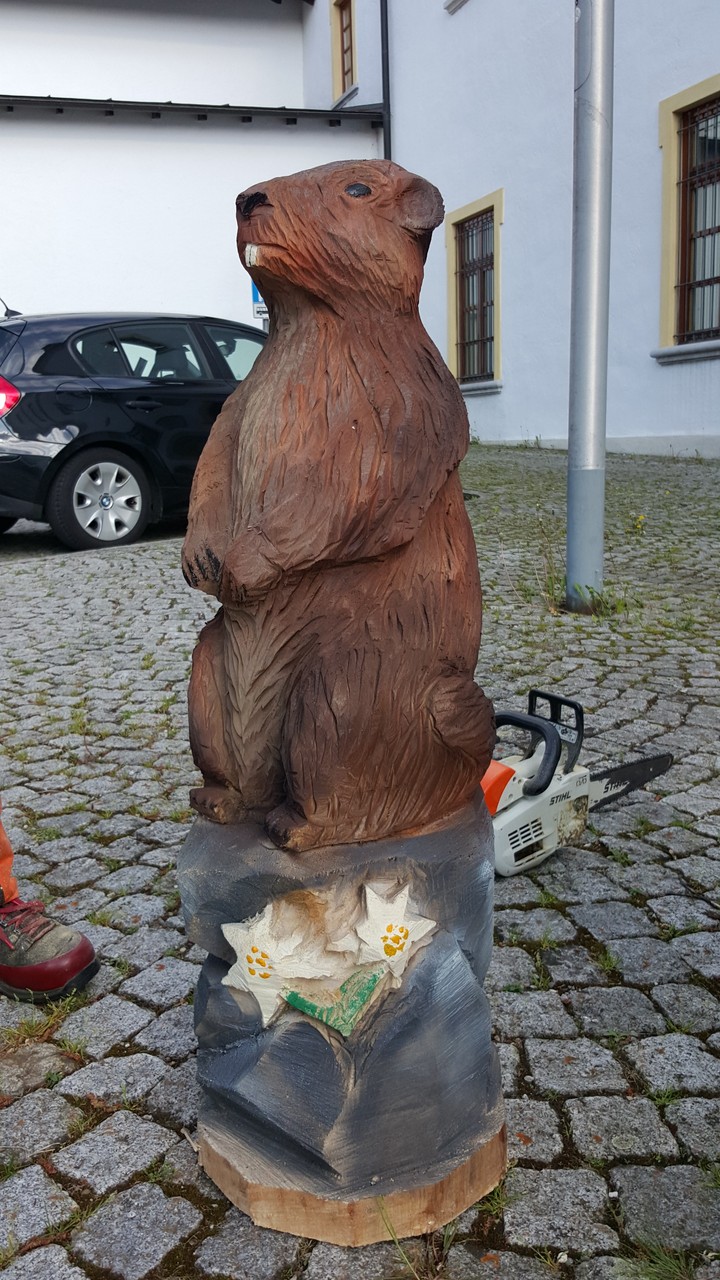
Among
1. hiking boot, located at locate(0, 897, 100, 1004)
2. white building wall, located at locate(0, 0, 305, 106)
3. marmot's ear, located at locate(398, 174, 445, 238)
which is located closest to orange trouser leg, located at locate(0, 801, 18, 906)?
hiking boot, located at locate(0, 897, 100, 1004)

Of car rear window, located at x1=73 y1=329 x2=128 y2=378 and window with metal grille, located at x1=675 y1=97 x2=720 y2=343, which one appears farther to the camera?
window with metal grille, located at x1=675 y1=97 x2=720 y2=343

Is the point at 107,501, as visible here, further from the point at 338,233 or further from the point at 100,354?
the point at 338,233

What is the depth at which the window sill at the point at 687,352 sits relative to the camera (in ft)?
30.2

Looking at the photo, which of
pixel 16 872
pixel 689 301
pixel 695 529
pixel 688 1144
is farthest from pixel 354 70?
pixel 688 1144

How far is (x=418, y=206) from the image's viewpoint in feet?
5.31

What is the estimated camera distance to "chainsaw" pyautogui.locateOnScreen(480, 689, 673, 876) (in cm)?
274

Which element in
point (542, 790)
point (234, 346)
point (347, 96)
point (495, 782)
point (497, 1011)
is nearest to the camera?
point (497, 1011)

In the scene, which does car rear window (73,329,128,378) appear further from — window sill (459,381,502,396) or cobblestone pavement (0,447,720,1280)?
window sill (459,381,502,396)

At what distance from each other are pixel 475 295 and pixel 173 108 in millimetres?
4476

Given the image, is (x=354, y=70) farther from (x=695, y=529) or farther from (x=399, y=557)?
(x=399, y=557)

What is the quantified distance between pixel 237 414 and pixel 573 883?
5.81 feet

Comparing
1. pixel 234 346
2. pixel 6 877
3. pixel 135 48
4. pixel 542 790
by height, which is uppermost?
pixel 135 48

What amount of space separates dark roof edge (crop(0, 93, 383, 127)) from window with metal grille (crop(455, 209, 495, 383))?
2621mm

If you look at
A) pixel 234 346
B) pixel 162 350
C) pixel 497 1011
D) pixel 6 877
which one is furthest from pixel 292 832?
pixel 234 346
